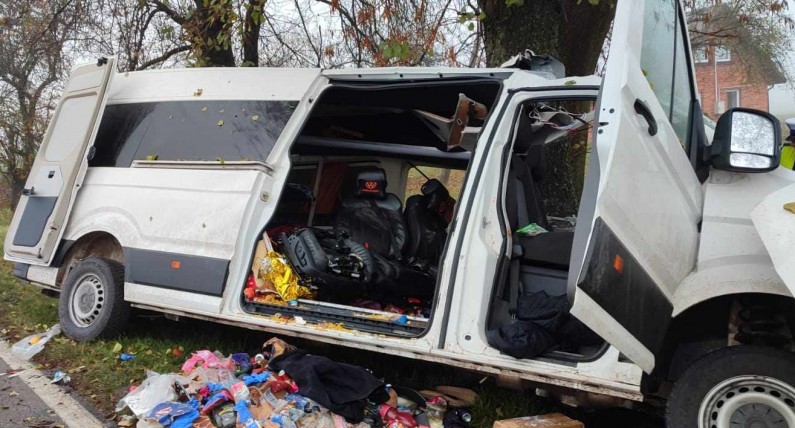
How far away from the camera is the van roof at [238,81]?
165 inches

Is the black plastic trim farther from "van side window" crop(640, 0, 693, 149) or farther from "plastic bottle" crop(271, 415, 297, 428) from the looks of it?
"plastic bottle" crop(271, 415, 297, 428)

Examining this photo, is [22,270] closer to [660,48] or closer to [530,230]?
[530,230]

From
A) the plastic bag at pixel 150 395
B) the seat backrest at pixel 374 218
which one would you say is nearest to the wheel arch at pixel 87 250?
the plastic bag at pixel 150 395

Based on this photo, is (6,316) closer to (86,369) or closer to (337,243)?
(86,369)

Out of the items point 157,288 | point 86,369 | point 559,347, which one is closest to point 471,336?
point 559,347

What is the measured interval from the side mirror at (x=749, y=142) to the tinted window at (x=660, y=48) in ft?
0.97

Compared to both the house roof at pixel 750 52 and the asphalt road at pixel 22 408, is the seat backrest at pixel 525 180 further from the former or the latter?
the house roof at pixel 750 52

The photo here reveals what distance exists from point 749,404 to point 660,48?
1.72 metres

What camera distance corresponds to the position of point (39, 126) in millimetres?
18438

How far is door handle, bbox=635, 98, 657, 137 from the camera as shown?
8.58ft

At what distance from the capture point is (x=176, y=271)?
4.49 meters

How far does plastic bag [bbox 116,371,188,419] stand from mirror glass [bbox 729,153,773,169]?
128 inches

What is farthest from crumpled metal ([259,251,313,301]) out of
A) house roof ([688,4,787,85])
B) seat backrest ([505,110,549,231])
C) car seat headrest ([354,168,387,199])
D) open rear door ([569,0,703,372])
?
house roof ([688,4,787,85])

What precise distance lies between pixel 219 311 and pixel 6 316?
10.4ft
